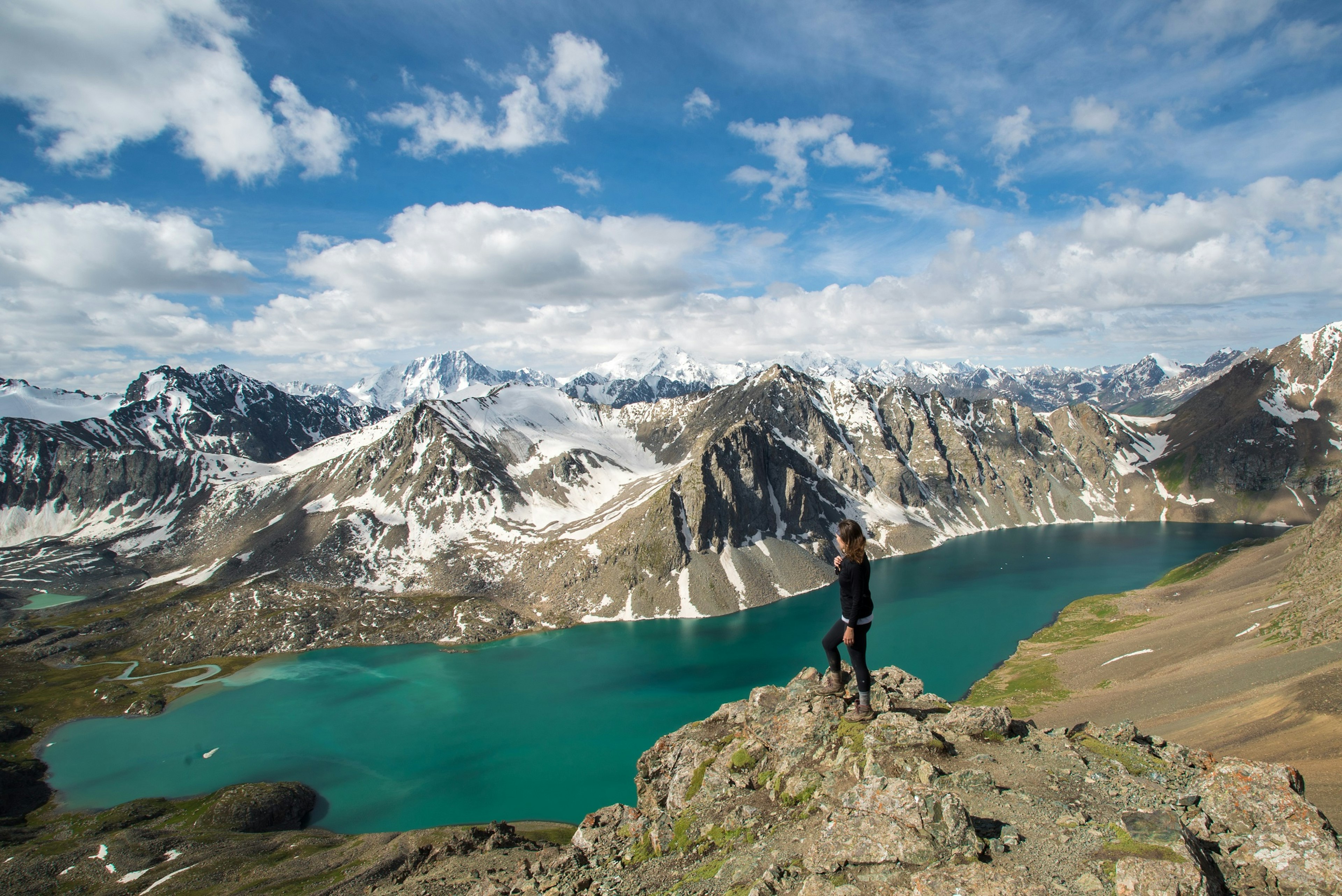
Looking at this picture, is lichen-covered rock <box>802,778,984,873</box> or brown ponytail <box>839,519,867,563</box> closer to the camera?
lichen-covered rock <box>802,778,984,873</box>

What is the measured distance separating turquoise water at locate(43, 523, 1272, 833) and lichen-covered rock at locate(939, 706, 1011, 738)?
5230 centimetres

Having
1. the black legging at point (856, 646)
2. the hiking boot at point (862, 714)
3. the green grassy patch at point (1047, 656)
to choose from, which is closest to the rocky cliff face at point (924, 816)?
the hiking boot at point (862, 714)

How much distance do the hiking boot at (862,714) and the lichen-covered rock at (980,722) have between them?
2.49 meters

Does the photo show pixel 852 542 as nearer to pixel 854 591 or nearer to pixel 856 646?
pixel 854 591

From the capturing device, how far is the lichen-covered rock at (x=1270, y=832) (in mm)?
10477

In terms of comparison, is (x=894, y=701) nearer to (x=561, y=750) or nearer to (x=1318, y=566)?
(x=561, y=750)

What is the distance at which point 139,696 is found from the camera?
94375 mm

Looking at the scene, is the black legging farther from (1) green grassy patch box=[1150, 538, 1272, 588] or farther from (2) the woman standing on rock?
(1) green grassy patch box=[1150, 538, 1272, 588]

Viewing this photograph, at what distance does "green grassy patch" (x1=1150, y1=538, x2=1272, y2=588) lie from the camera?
378ft

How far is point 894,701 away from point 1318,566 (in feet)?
317

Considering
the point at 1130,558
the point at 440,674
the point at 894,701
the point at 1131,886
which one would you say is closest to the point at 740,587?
the point at 440,674

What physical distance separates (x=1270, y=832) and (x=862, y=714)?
9.02 m

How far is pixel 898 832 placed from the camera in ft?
40.8

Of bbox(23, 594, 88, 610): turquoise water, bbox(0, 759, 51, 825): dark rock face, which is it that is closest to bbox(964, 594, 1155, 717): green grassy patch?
bbox(0, 759, 51, 825): dark rock face
